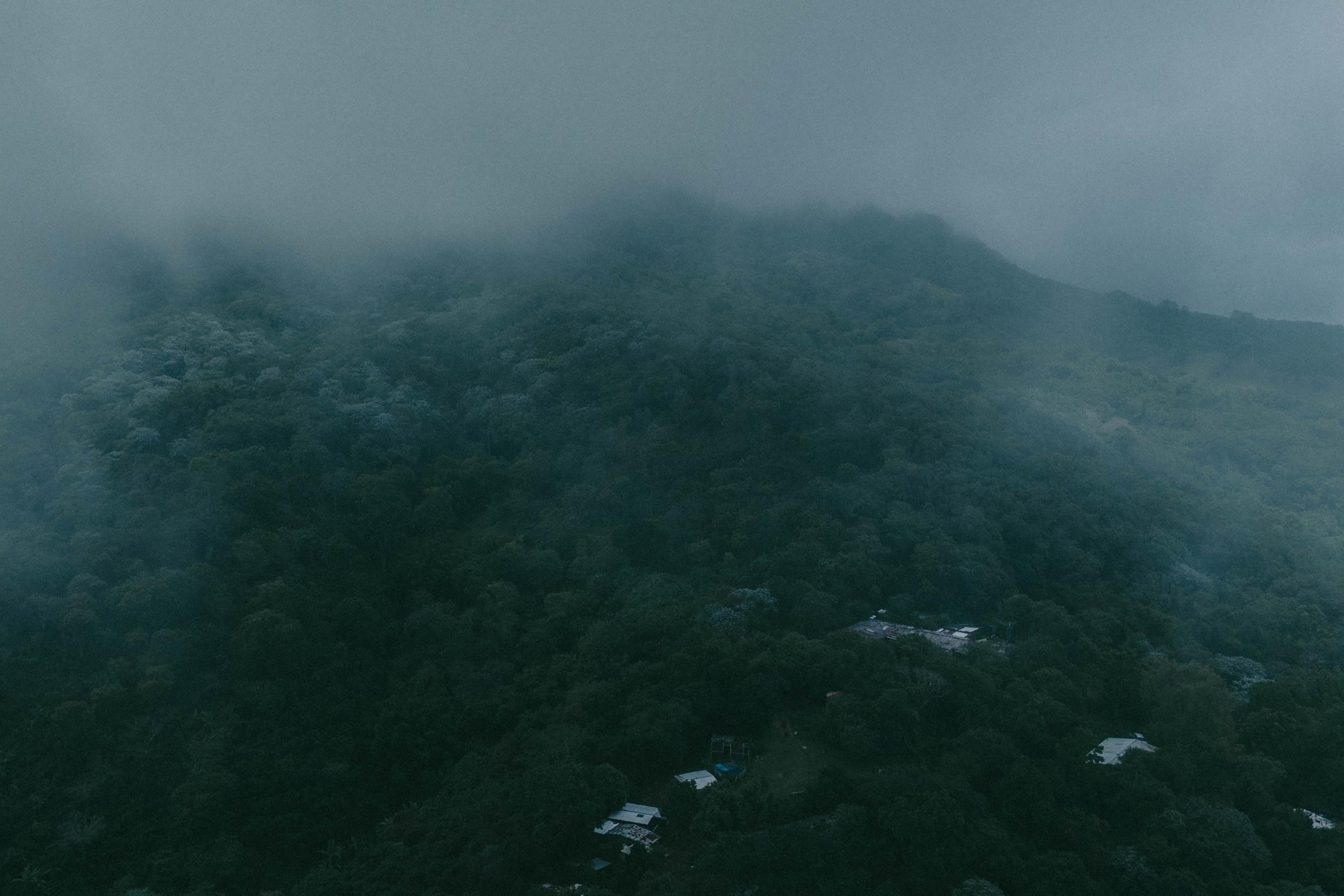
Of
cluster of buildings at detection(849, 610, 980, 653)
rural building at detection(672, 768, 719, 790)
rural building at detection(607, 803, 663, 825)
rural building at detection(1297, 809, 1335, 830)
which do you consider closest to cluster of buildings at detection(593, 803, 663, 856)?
rural building at detection(607, 803, 663, 825)

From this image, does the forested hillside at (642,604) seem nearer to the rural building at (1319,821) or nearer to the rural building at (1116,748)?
the rural building at (1319,821)

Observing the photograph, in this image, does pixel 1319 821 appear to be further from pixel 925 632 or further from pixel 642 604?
pixel 642 604

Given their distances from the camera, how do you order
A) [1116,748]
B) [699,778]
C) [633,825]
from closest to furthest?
[633,825], [699,778], [1116,748]

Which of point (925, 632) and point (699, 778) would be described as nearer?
point (699, 778)

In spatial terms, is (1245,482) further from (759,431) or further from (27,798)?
(27,798)

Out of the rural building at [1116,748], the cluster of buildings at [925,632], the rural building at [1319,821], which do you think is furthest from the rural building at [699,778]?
the rural building at [1319,821]

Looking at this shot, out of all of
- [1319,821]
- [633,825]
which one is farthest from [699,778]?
[1319,821]

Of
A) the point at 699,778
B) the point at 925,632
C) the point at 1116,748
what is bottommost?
the point at 699,778

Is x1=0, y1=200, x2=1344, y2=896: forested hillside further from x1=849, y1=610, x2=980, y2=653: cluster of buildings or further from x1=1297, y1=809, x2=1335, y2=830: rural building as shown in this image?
x1=849, y1=610, x2=980, y2=653: cluster of buildings
